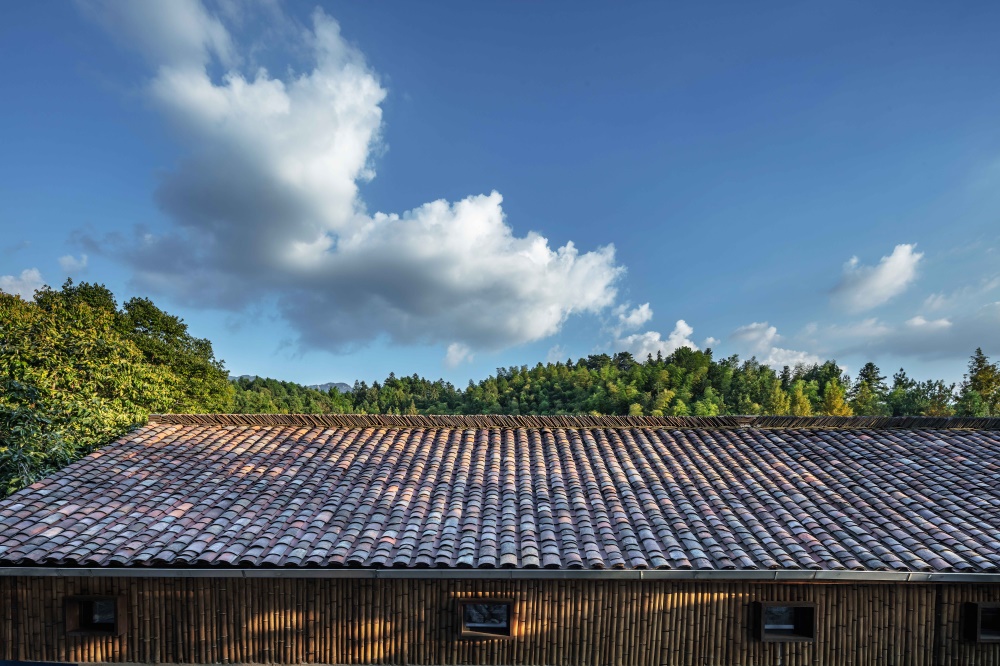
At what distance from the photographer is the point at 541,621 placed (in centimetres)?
500

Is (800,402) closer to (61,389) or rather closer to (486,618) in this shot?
(486,618)

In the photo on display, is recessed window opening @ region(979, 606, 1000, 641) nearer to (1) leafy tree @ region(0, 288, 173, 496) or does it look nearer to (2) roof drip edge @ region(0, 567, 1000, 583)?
(2) roof drip edge @ region(0, 567, 1000, 583)

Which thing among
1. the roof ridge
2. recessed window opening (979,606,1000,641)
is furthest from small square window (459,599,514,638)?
recessed window opening (979,606,1000,641)

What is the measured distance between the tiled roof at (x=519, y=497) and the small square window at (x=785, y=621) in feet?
2.21

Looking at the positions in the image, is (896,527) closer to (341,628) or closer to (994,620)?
(994,620)

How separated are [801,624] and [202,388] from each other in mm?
23100

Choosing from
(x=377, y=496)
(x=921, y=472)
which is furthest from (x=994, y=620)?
(x=377, y=496)

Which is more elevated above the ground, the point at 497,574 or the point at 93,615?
the point at 497,574

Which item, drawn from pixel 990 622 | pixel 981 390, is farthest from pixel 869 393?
pixel 990 622

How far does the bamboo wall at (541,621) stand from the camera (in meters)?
4.99

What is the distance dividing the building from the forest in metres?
4.05

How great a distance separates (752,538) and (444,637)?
3294 mm

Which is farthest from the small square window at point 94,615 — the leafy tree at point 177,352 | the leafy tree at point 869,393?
the leafy tree at point 869,393

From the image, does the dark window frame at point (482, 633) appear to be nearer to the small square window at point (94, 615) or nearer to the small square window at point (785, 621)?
the small square window at point (785, 621)
